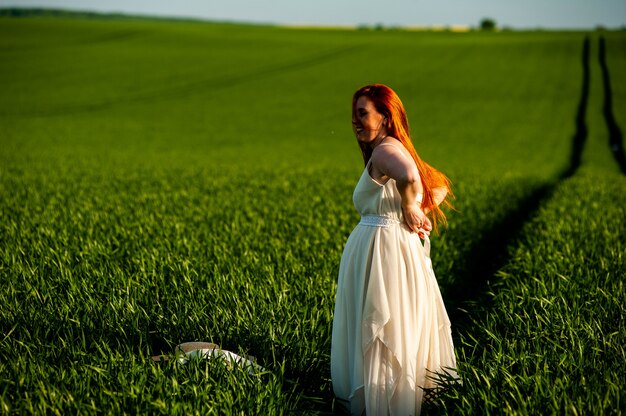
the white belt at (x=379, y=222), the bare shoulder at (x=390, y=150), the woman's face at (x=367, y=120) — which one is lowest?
the white belt at (x=379, y=222)

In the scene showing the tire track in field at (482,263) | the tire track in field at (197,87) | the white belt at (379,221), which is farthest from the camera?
the tire track in field at (197,87)

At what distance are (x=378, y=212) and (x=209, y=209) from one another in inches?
257

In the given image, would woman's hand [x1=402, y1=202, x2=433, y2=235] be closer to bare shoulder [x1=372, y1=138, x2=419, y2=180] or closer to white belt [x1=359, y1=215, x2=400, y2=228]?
white belt [x1=359, y1=215, x2=400, y2=228]

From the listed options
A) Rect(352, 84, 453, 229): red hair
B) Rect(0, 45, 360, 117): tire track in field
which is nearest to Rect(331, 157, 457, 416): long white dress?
Rect(352, 84, 453, 229): red hair

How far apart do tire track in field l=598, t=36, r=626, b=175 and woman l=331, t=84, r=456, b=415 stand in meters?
21.9

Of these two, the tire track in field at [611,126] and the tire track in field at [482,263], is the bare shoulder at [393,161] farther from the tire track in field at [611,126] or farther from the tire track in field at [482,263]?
the tire track in field at [611,126]

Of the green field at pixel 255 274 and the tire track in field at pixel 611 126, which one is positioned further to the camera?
the tire track in field at pixel 611 126

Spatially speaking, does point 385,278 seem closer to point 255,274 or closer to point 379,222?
point 379,222

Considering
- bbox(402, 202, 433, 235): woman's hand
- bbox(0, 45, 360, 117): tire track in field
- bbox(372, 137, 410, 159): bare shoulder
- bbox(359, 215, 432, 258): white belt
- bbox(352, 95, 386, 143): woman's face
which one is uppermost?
bbox(352, 95, 386, 143): woman's face

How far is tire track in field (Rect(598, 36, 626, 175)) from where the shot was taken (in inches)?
1067

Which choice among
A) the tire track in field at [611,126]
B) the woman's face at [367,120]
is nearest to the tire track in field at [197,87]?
the tire track in field at [611,126]

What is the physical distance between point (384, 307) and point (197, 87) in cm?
4106

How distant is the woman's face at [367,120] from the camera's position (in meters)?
3.94

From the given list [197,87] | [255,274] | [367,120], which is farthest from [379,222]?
[197,87]
